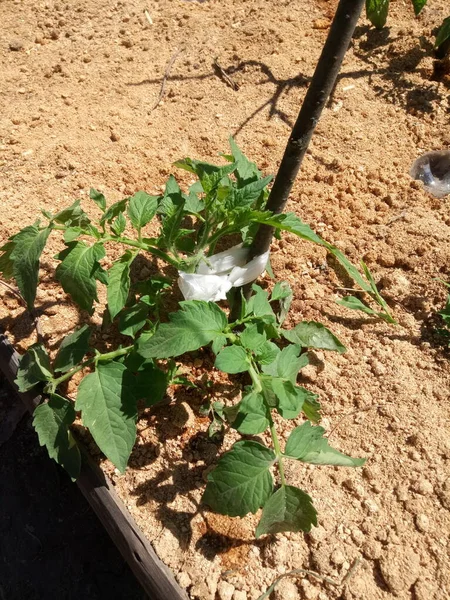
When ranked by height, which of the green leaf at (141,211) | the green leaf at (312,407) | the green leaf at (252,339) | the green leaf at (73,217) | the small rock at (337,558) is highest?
the green leaf at (141,211)

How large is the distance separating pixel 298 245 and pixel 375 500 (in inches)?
40.5

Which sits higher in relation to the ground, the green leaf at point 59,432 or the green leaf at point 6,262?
the green leaf at point 6,262

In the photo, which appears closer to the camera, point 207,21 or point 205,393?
point 205,393

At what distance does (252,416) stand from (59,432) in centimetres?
61

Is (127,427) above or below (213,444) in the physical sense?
above

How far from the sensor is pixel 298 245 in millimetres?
2279

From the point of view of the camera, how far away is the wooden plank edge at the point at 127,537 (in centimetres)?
161

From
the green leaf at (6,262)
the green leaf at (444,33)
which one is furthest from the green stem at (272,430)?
the green leaf at (444,33)

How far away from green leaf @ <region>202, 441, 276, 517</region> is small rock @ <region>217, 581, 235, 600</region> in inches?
12.3

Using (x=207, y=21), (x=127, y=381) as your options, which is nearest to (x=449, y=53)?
(x=207, y=21)

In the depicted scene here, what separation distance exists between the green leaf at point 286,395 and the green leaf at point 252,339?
0.35 ft

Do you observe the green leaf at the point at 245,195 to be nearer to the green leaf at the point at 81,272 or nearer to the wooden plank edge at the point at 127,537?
the green leaf at the point at 81,272

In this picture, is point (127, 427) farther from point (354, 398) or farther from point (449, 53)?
point (449, 53)

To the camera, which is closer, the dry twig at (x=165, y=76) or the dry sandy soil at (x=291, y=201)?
the dry sandy soil at (x=291, y=201)
